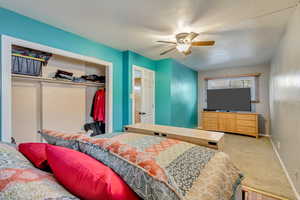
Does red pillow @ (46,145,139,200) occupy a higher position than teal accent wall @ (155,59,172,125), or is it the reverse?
teal accent wall @ (155,59,172,125)

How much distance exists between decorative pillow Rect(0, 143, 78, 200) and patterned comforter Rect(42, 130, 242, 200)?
0.23 metres

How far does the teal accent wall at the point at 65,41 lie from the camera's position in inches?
71.8

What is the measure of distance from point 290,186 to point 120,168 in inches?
102

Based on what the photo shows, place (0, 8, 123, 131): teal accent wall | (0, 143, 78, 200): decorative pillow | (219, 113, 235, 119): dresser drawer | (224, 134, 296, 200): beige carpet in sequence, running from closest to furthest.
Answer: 1. (0, 143, 78, 200): decorative pillow
2. (0, 8, 123, 131): teal accent wall
3. (224, 134, 296, 200): beige carpet
4. (219, 113, 235, 119): dresser drawer

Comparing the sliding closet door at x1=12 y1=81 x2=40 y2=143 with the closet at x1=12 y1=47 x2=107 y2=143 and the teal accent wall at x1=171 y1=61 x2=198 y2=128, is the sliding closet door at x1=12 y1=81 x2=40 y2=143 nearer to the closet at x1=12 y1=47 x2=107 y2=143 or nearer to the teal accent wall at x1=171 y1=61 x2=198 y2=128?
the closet at x1=12 y1=47 x2=107 y2=143

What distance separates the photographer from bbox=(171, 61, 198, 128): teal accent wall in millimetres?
4137

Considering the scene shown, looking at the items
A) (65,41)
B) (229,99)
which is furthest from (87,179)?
(229,99)

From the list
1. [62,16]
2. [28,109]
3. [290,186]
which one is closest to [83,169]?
[62,16]

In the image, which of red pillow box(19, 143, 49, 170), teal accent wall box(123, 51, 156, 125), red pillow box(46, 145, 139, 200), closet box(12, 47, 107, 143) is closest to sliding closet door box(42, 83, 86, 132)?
closet box(12, 47, 107, 143)

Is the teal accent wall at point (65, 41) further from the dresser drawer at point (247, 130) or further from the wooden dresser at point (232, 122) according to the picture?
the dresser drawer at point (247, 130)

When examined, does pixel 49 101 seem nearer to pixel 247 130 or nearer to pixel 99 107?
pixel 99 107

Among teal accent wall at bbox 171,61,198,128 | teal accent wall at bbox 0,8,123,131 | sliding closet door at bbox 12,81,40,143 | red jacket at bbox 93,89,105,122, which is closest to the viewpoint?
teal accent wall at bbox 0,8,123,131

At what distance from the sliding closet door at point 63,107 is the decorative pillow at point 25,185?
7.07ft

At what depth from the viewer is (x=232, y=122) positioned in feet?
15.6
